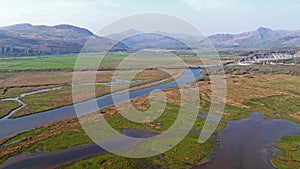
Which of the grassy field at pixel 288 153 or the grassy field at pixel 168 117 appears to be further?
the grassy field at pixel 168 117

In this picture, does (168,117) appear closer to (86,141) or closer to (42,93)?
(86,141)

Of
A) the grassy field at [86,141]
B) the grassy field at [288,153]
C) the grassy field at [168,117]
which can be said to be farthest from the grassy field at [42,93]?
the grassy field at [288,153]

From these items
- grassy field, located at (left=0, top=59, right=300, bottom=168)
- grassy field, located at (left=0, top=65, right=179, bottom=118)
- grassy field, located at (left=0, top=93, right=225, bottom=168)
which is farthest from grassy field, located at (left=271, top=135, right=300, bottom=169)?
grassy field, located at (left=0, top=65, right=179, bottom=118)

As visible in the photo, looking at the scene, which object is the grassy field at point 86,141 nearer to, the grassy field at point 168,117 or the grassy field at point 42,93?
the grassy field at point 168,117

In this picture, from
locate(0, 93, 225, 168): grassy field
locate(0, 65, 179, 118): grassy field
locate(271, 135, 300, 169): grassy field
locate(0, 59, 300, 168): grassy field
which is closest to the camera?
locate(271, 135, 300, 169): grassy field

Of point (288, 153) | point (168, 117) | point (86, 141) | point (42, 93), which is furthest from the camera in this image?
point (42, 93)

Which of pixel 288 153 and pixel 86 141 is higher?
pixel 86 141

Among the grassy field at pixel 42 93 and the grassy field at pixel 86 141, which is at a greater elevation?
the grassy field at pixel 42 93

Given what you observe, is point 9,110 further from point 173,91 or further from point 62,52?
point 62,52

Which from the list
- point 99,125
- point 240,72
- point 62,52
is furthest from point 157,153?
point 62,52

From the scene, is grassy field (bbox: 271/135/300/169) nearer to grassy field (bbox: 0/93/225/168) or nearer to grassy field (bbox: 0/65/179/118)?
grassy field (bbox: 0/93/225/168)

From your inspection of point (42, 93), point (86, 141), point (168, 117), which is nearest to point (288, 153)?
point (168, 117)
